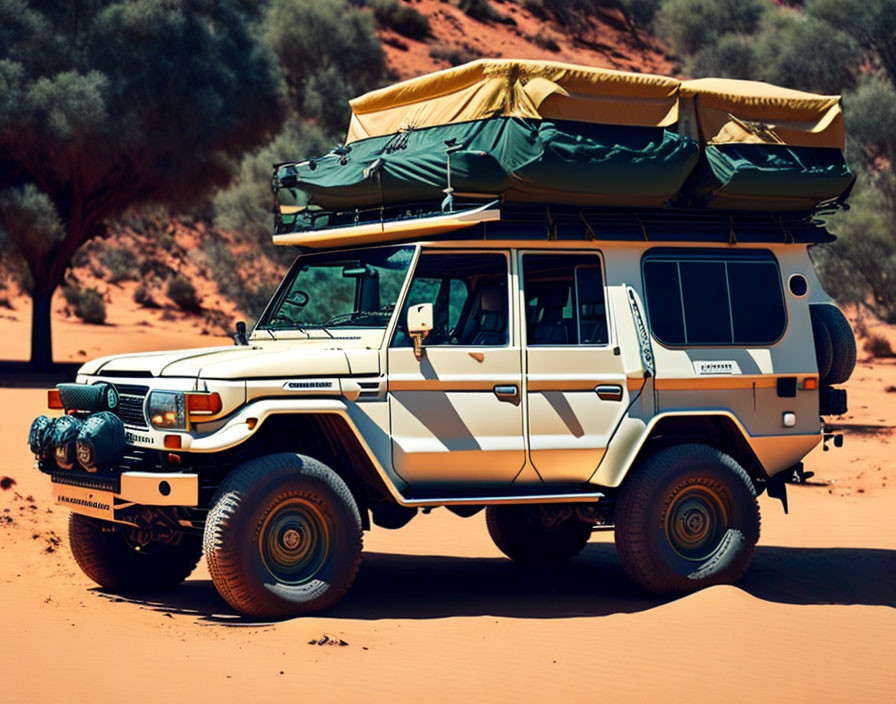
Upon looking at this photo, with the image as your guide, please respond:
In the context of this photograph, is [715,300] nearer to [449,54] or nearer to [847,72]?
[847,72]

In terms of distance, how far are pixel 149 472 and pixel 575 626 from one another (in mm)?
2552

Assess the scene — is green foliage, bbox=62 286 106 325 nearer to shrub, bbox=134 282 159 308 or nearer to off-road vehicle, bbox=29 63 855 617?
shrub, bbox=134 282 159 308

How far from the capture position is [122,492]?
8.13 metres

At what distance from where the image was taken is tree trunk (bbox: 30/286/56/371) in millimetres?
28359

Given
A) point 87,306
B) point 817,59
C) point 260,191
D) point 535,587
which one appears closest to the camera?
point 535,587

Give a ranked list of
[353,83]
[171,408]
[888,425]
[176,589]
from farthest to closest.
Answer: [353,83] < [888,425] < [176,589] < [171,408]

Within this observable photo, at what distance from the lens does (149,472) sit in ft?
26.9

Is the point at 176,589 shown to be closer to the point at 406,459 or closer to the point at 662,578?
the point at 406,459

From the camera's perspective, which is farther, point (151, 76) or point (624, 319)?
point (151, 76)

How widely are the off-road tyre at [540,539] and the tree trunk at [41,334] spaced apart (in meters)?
19.1

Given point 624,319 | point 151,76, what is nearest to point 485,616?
point 624,319

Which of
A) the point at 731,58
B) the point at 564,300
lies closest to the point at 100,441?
the point at 564,300

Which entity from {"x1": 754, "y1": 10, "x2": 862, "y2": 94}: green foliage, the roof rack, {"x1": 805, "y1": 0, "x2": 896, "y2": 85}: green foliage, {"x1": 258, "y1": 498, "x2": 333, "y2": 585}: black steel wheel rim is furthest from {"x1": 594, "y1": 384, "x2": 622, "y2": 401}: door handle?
{"x1": 754, "y1": 10, "x2": 862, "y2": 94}: green foliage

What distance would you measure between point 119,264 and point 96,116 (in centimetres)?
2087
